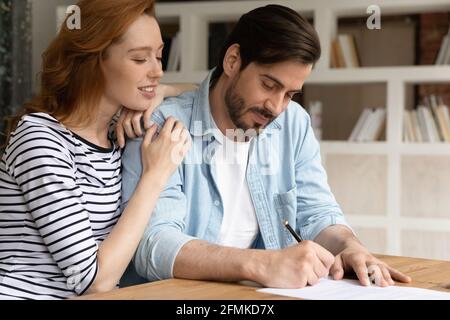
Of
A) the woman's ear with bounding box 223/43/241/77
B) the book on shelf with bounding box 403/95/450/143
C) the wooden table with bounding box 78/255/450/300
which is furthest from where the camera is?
the book on shelf with bounding box 403/95/450/143

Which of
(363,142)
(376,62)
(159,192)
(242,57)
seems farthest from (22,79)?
(376,62)

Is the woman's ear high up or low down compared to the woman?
up

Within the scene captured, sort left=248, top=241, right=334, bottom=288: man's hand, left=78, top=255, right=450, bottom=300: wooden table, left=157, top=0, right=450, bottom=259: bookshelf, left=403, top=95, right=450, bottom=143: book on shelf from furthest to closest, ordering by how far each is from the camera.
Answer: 1. left=403, top=95, right=450, bottom=143: book on shelf
2. left=157, top=0, right=450, bottom=259: bookshelf
3. left=248, top=241, right=334, bottom=288: man's hand
4. left=78, top=255, right=450, bottom=300: wooden table

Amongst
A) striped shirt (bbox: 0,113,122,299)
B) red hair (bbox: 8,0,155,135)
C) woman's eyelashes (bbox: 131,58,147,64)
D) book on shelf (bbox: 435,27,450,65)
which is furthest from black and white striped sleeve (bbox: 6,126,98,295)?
book on shelf (bbox: 435,27,450,65)

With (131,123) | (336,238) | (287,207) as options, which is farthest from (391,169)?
(131,123)

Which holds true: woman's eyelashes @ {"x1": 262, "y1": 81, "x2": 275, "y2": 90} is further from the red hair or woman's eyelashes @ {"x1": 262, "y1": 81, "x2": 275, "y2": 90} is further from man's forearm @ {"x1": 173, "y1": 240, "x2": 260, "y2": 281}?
man's forearm @ {"x1": 173, "y1": 240, "x2": 260, "y2": 281}

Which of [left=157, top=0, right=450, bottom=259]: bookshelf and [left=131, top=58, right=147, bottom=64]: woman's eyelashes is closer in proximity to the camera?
[left=131, top=58, right=147, bottom=64]: woman's eyelashes

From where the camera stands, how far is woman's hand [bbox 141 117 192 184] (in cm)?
155

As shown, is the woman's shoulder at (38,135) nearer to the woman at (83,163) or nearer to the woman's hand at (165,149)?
the woman at (83,163)

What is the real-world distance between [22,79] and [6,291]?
3.80 m

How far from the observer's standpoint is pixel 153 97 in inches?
65.5

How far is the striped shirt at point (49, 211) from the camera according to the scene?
1.39 metres

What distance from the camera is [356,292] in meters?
1.30
